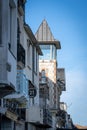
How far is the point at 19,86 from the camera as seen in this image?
26453 millimetres

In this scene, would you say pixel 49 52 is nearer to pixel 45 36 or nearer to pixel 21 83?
pixel 45 36

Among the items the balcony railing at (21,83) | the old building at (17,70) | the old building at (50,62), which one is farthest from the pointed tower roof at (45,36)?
the balcony railing at (21,83)

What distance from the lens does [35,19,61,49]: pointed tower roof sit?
64.8 m

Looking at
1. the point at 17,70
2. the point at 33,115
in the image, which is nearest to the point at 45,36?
the point at 33,115

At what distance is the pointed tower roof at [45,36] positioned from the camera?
64750 millimetres

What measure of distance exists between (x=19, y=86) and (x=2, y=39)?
10.3 meters

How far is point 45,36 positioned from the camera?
66.2 metres

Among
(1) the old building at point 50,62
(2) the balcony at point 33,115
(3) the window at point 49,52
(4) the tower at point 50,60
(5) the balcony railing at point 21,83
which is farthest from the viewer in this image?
(3) the window at point 49,52

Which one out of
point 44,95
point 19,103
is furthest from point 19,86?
point 44,95

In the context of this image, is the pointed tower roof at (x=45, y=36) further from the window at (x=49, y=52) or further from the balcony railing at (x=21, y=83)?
the balcony railing at (x=21, y=83)

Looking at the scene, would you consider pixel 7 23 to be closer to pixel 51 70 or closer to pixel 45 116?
pixel 45 116

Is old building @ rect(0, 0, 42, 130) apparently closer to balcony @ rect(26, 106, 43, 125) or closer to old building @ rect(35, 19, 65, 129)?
balcony @ rect(26, 106, 43, 125)

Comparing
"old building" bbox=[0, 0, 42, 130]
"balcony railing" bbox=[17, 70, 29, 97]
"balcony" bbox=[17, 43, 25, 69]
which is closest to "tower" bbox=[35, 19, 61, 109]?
"old building" bbox=[0, 0, 42, 130]

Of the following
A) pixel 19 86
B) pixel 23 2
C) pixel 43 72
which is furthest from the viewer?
pixel 43 72
